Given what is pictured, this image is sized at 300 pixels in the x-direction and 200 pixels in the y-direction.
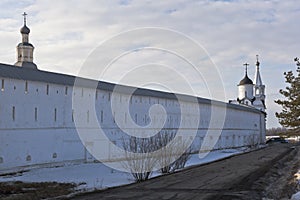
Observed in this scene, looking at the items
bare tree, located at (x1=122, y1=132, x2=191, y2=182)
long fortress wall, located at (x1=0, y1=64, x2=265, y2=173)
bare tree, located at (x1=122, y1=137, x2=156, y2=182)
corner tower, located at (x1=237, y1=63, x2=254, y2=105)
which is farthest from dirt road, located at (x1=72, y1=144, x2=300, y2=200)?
corner tower, located at (x1=237, y1=63, x2=254, y2=105)

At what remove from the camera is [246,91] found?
74.8 m

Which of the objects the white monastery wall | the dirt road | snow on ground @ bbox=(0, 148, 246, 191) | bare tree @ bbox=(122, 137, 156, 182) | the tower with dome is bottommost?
snow on ground @ bbox=(0, 148, 246, 191)

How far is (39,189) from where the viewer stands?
50.1ft

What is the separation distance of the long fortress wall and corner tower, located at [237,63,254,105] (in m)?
36.9

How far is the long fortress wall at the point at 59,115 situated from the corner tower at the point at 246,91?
1454 inches

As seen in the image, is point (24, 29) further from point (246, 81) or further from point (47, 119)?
point (246, 81)

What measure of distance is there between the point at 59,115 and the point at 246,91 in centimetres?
5374

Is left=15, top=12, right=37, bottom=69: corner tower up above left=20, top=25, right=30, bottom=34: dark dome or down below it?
below

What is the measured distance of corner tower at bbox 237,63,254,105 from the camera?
7425cm

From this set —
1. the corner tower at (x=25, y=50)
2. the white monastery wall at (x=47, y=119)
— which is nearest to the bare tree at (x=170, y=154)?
the white monastery wall at (x=47, y=119)

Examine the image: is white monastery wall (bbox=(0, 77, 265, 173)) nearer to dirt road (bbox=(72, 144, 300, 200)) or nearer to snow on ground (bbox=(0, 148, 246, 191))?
snow on ground (bbox=(0, 148, 246, 191))

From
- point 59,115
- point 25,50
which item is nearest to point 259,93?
point 25,50

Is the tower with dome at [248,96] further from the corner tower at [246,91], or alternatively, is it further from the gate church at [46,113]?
the gate church at [46,113]

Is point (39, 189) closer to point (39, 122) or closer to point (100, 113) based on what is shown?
point (39, 122)
